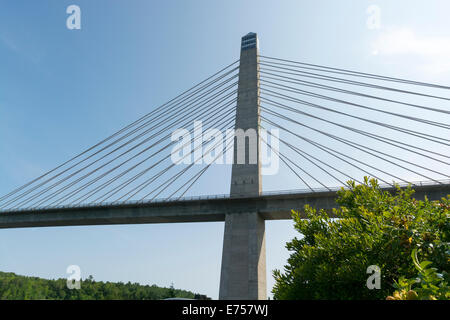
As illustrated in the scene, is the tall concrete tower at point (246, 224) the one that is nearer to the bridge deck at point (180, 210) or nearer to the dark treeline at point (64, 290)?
the bridge deck at point (180, 210)

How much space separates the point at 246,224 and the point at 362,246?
29.3 metres

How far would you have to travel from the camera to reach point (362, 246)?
29.5 ft

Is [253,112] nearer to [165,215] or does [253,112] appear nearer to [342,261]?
[165,215]

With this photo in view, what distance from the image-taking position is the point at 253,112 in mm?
40781

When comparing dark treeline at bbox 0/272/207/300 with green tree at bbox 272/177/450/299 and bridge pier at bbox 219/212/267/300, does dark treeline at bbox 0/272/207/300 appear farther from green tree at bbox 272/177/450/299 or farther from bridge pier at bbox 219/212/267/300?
green tree at bbox 272/177/450/299

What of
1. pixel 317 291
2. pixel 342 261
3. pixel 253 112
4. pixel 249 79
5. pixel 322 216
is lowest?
pixel 317 291

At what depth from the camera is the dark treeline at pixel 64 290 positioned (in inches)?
4146

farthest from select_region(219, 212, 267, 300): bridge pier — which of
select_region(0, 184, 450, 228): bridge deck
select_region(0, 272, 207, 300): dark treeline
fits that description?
select_region(0, 272, 207, 300): dark treeline

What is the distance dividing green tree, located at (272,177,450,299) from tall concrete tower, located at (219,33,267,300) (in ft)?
80.0

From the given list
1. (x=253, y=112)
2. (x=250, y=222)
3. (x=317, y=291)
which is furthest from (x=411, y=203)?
(x=253, y=112)

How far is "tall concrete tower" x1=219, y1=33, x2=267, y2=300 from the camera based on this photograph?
34.7 metres

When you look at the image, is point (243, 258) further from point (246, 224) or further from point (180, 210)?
point (180, 210)

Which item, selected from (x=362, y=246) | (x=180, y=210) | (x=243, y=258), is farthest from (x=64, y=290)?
(x=362, y=246)

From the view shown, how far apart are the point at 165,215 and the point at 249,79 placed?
73.8ft
